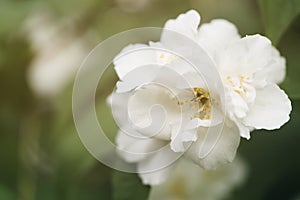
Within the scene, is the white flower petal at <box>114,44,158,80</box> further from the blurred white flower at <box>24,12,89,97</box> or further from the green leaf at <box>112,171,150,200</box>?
the blurred white flower at <box>24,12,89,97</box>

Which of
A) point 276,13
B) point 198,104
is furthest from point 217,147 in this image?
point 276,13

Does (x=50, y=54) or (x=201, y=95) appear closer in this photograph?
(x=201, y=95)

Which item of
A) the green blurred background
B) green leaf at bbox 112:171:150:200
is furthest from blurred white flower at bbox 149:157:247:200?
green leaf at bbox 112:171:150:200

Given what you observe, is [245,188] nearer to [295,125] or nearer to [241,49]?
[295,125]

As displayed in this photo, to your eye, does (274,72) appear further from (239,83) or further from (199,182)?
(199,182)

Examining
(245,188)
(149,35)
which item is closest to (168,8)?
(149,35)

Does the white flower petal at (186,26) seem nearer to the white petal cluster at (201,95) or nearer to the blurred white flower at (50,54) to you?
the white petal cluster at (201,95)
